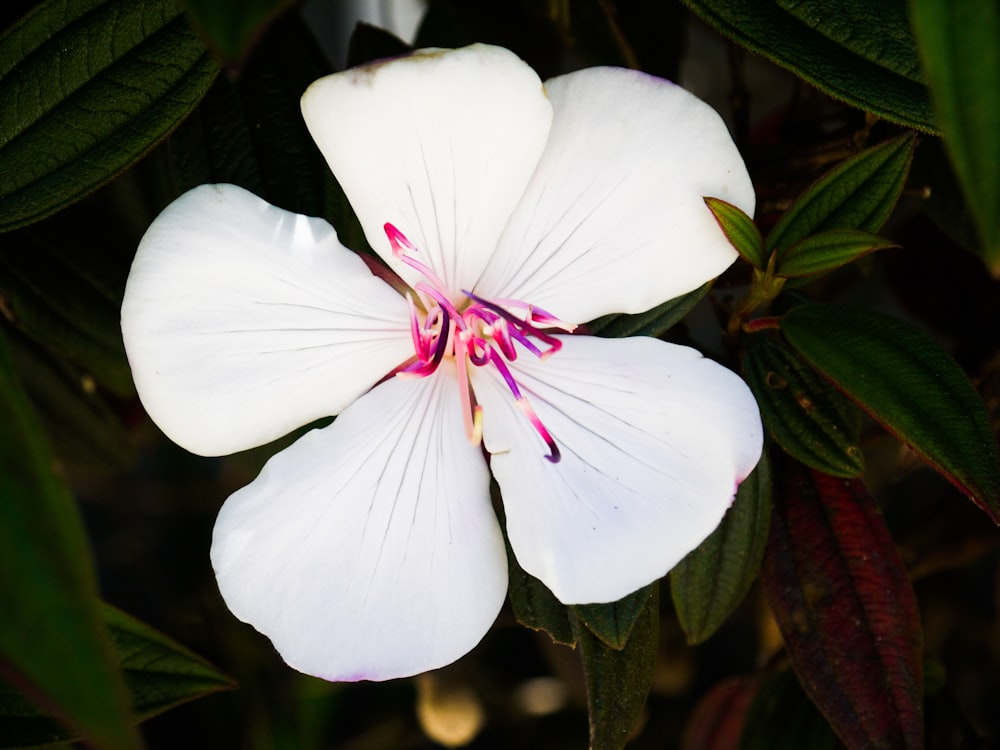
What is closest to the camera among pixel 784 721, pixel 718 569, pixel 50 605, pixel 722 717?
pixel 50 605

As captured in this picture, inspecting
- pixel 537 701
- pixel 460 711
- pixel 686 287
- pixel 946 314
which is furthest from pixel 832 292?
pixel 537 701

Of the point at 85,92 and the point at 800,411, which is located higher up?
the point at 85,92

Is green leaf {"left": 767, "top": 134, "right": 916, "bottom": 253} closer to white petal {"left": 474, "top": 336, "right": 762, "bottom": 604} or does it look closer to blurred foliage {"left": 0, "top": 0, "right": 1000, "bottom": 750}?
blurred foliage {"left": 0, "top": 0, "right": 1000, "bottom": 750}

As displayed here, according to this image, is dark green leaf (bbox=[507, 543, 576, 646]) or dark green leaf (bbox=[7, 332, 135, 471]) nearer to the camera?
dark green leaf (bbox=[507, 543, 576, 646])

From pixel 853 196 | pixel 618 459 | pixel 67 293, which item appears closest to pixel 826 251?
pixel 853 196

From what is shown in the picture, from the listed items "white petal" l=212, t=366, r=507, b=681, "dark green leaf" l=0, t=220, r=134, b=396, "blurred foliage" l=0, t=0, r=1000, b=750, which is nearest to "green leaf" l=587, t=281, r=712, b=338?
"blurred foliage" l=0, t=0, r=1000, b=750

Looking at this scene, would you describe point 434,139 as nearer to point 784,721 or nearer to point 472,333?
point 472,333
